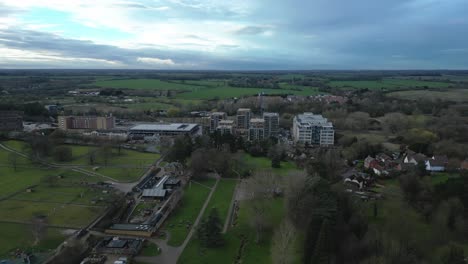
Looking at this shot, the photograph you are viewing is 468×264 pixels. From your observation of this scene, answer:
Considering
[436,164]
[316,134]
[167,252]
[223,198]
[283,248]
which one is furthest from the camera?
[316,134]

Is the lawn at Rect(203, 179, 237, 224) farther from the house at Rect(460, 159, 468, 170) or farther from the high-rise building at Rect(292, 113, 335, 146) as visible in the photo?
the house at Rect(460, 159, 468, 170)

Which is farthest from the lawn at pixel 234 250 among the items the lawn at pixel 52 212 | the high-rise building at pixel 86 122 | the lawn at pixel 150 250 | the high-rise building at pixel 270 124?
the high-rise building at pixel 86 122

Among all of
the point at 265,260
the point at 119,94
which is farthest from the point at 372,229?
the point at 119,94

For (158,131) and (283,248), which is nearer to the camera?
(283,248)

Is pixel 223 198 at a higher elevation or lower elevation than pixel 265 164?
lower

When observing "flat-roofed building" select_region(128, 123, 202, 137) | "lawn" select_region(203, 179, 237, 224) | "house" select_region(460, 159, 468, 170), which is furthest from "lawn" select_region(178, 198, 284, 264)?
"flat-roofed building" select_region(128, 123, 202, 137)

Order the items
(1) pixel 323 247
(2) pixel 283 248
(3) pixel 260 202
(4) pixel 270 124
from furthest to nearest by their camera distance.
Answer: (4) pixel 270 124 < (3) pixel 260 202 < (1) pixel 323 247 < (2) pixel 283 248

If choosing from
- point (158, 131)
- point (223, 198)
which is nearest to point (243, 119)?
point (158, 131)

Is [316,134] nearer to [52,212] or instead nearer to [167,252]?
[167,252]
